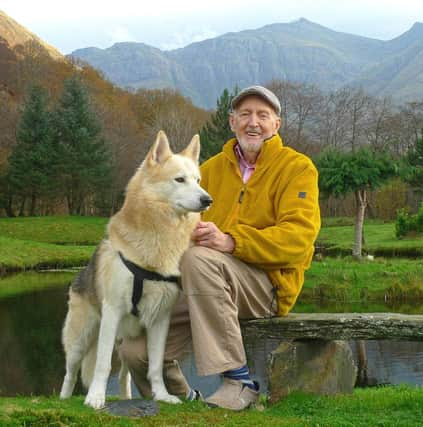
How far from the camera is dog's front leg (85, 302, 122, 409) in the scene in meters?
4.41

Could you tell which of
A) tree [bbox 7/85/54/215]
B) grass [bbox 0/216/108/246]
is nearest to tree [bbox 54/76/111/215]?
tree [bbox 7/85/54/215]

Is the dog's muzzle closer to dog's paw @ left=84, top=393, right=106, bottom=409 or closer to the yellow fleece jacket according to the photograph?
the yellow fleece jacket

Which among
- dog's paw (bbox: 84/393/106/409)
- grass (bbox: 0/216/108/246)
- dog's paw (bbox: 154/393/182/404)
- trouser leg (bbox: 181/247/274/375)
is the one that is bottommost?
grass (bbox: 0/216/108/246)

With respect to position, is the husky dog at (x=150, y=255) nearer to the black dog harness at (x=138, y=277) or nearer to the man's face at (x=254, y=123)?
the black dog harness at (x=138, y=277)

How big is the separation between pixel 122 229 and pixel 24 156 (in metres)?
37.3

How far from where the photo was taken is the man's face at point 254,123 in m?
4.93

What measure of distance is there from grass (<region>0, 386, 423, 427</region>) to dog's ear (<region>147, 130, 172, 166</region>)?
74.6 inches

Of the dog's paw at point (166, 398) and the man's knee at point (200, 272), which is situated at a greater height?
the man's knee at point (200, 272)

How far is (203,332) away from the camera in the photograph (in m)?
4.18

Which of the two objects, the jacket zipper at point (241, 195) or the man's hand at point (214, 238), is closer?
the man's hand at point (214, 238)

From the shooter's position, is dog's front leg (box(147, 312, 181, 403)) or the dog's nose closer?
the dog's nose

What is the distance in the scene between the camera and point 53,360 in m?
11.4

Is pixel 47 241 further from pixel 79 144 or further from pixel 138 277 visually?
pixel 138 277

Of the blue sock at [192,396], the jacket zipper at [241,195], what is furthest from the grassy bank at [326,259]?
the jacket zipper at [241,195]
